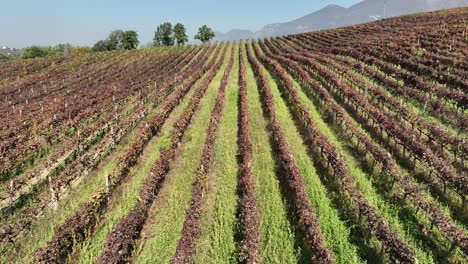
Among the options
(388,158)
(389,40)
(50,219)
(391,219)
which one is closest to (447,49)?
(389,40)

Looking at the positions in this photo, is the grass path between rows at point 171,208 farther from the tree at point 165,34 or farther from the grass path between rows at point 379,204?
the tree at point 165,34

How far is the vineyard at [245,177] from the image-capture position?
40.5 feet

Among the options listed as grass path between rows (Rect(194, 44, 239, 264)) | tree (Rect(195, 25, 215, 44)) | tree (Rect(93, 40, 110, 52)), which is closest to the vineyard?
grass path between rows (Rect(194, 44, 239, 264))

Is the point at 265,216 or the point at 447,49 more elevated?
the point at 447,49

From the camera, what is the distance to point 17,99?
38250 millimetres

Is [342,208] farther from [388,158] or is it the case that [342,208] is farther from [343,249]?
[388,158]

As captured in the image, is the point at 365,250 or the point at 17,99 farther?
the point at 17,99

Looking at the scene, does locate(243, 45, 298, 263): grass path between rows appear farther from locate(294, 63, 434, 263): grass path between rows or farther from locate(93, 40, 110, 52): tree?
locate(93, 40, 110, 52): tree

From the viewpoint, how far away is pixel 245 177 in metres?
16.1

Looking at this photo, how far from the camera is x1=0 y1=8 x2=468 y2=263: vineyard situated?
1234cm

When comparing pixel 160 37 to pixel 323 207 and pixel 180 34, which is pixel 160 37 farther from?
pixel 323 207

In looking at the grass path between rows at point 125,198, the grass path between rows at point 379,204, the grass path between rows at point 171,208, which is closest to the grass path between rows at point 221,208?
the grass path between rows at point 171,208

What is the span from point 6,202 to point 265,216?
10.7 m

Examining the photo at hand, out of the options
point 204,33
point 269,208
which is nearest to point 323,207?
point 269,208
